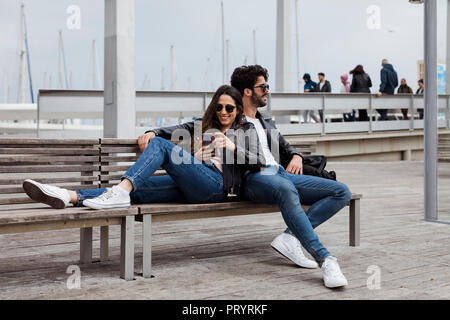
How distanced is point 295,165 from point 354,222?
0.68m

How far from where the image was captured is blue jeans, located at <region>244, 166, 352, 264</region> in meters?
3.47

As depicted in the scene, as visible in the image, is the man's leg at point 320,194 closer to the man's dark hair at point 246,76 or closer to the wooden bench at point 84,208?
the wooden bench at point 84,208

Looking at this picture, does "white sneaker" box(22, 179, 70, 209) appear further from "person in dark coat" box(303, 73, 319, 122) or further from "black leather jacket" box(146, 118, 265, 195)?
"person in dark coat" box(303, 73, 319, 122)

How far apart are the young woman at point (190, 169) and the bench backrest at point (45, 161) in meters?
0.40

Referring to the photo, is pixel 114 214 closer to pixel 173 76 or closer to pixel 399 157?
pixel 399 157

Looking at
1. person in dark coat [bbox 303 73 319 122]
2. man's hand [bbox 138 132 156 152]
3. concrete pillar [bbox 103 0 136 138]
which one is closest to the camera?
man's hand [bbox 138 132 156 152]

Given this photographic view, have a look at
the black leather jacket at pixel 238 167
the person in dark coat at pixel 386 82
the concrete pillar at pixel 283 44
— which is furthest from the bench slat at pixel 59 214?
the person in dark coat at pixel 386 82

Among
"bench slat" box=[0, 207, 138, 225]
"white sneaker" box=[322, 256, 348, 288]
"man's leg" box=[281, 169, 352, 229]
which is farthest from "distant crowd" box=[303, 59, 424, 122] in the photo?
"bench slat" box=[0, 207, 138, 225]

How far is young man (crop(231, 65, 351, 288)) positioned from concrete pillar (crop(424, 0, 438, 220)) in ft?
6.50

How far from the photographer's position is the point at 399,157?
1652cm

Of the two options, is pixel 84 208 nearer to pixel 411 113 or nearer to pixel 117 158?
pixel 117 158

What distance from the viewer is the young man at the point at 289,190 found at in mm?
3467

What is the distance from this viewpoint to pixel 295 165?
419cm

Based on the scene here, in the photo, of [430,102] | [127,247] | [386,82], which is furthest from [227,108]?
[386,82]
